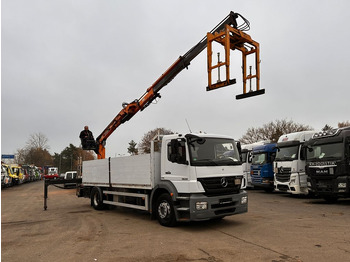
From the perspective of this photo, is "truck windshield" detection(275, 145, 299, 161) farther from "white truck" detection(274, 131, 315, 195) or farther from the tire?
the tire

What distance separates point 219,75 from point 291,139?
8.61m

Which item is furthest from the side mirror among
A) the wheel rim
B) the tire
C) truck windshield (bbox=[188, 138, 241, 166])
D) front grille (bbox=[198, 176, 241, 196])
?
the wheel rim

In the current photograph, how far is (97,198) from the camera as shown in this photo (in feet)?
37.6

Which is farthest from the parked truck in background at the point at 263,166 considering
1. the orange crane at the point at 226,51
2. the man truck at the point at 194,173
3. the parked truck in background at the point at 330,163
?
the man truck at the point at 194,173

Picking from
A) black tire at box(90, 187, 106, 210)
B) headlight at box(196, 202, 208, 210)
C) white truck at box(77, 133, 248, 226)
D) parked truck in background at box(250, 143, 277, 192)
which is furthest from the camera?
parked truck in background at box(250, 143, 277, 192)

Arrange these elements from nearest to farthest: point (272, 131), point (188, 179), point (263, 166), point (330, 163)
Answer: point (188, 179) → point (330, 163) → point (263, 166) → point (272, 131)

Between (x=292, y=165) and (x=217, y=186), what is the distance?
26.2 feet

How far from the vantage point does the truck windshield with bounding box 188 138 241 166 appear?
7.47 m

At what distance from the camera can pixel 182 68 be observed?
460 inches

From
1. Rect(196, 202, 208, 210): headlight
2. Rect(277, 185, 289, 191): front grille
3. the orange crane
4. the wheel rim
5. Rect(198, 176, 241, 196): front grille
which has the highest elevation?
the orange crane

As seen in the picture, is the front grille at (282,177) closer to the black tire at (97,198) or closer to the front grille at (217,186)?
the front grille at (217,186)

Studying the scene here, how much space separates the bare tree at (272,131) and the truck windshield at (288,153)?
28169 mm

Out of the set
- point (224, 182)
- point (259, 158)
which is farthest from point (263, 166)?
point (224, 182)

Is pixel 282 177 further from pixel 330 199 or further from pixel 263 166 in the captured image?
pixel 263 166
